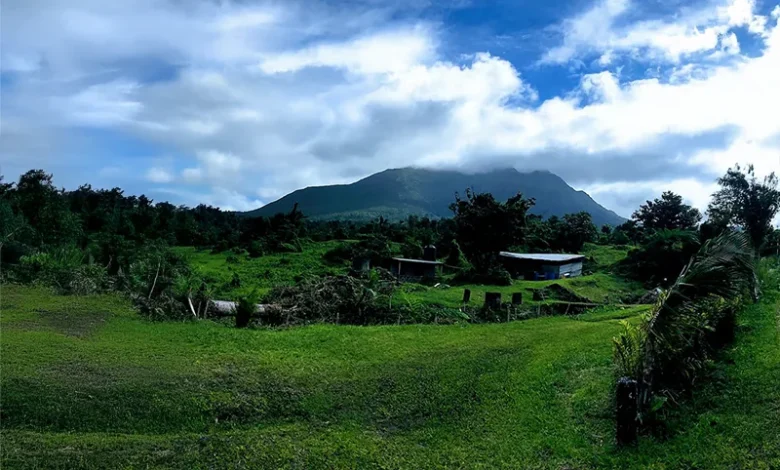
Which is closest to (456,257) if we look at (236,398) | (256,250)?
(256,250)

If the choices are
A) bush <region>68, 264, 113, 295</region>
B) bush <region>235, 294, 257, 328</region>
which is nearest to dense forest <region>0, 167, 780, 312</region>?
bush <region>68, 264, 113, 295</region>

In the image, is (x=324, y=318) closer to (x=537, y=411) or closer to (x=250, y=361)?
(x=250, y=361)

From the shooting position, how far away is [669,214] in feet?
232

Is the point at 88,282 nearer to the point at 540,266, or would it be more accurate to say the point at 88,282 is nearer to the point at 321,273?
the point at 321,273

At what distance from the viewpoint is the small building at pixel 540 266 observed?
4066cm

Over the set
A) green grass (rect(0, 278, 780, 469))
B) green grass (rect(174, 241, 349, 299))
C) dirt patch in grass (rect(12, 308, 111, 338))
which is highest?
green grass (rect(174, 241, 349, 299))

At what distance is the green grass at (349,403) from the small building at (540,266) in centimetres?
2512

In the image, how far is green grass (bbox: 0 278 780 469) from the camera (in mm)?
9250

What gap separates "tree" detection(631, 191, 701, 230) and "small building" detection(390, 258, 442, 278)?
40.5 m

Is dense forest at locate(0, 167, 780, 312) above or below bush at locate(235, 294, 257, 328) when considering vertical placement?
above

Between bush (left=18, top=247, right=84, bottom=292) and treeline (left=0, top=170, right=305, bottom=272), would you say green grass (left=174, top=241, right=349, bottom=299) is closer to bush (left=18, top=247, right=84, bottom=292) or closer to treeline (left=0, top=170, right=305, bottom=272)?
treeline (left=0, top=170, right=305, bottom=272)

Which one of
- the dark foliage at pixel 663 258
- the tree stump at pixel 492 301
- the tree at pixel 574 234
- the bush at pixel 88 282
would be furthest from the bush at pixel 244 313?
the tree at pixel 574 234

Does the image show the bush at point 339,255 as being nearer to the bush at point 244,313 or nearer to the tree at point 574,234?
the tree at point 574,234

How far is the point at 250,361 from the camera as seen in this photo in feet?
44.7
